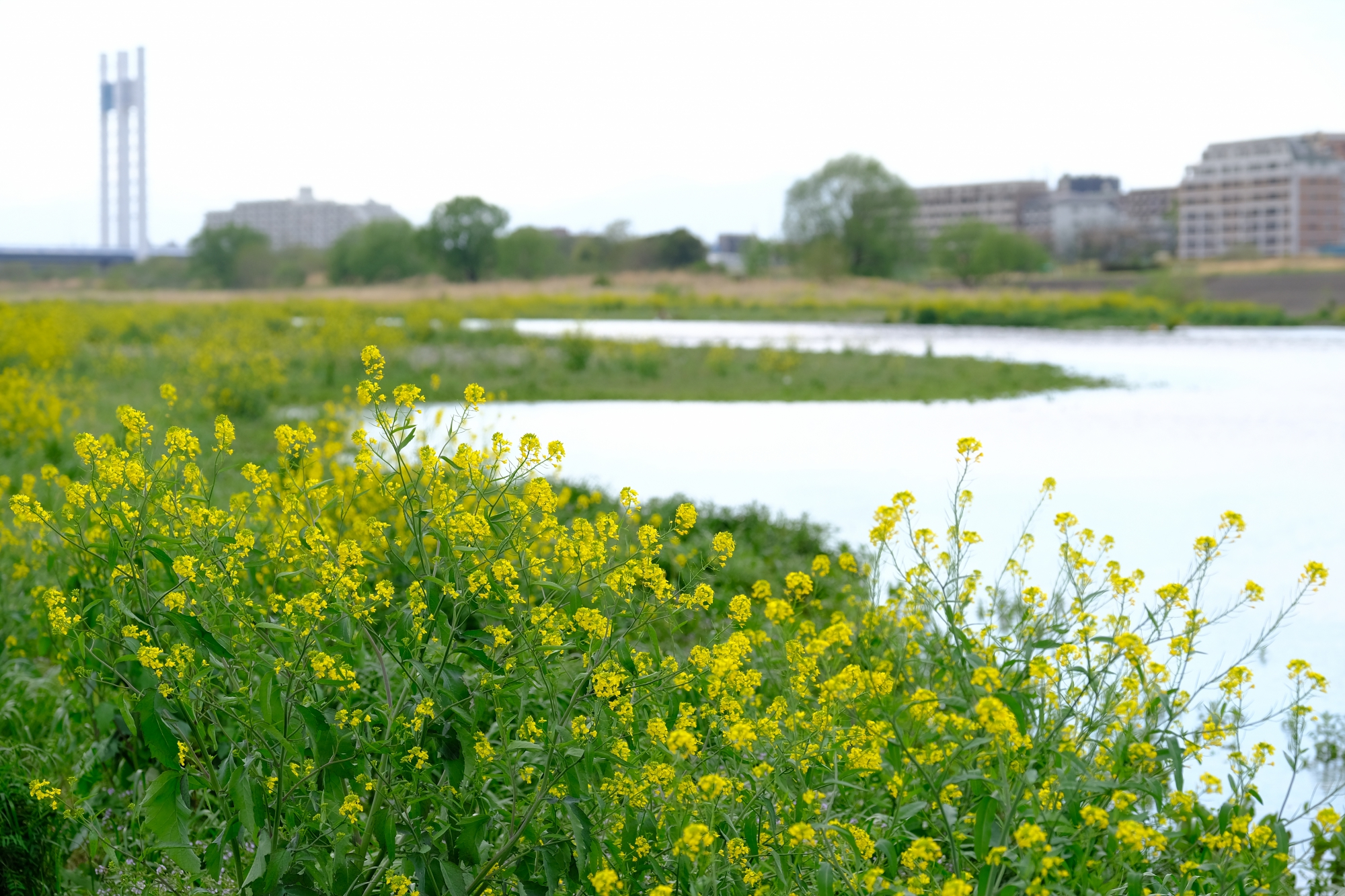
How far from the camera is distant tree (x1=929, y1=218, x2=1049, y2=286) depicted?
53.1 m

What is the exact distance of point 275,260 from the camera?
6425 centimetres

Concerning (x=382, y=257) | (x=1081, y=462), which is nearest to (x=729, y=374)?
(x=1081, y=462)

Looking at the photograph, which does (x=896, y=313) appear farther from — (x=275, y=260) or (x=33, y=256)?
(x=33, y=256)

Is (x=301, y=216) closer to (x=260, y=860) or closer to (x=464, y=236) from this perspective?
(x=464, y=236)

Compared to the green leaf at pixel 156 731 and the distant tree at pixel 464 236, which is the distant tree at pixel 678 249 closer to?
the distant tree at pixel 464 236

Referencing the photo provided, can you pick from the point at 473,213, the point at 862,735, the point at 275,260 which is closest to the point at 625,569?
the point at 862,735

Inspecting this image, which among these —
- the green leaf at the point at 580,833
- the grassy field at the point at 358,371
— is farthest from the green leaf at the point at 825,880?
the grassy field at the point at 358,371

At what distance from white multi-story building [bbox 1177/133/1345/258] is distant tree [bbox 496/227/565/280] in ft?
190

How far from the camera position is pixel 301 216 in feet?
366

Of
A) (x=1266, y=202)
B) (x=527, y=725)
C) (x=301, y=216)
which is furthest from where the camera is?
(x=301, y=216)

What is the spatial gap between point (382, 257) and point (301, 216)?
57.4 m

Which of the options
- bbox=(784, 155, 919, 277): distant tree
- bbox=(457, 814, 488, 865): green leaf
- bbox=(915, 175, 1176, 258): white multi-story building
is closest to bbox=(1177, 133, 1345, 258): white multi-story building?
bbox=(915, 175, 1176, 258): white multi-story building

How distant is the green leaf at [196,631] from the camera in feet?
5.18

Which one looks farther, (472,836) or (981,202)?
(981,202)
